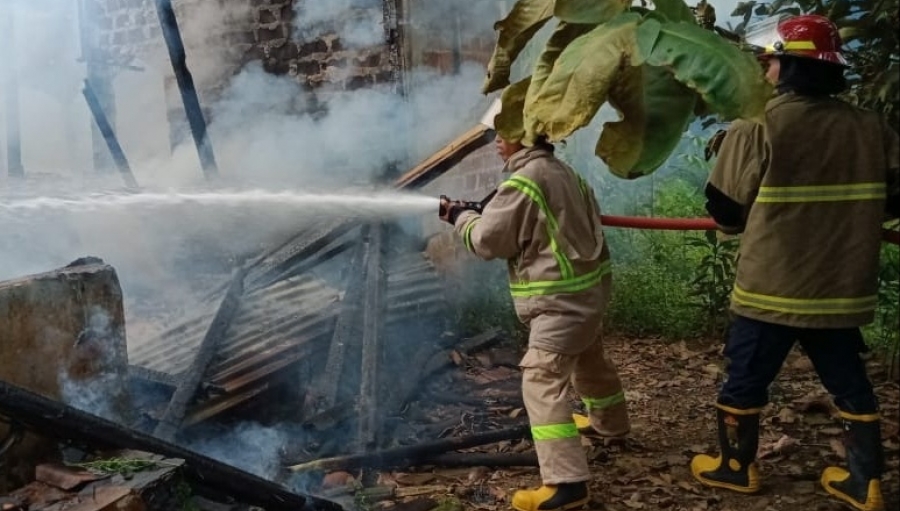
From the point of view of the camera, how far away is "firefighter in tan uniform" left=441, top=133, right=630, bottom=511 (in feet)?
11.7

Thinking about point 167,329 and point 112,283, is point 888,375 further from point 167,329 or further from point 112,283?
point 167,329

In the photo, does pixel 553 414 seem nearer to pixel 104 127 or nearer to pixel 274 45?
pixel 274 45

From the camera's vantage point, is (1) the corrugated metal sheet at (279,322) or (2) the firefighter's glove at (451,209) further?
(1) the corrugated metal sheet at (279,322)

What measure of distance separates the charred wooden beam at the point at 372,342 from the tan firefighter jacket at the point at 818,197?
7.43 ft

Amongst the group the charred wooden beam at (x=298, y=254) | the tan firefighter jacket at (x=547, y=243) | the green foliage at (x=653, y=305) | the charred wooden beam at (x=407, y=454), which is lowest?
the charred wooden beam at (x=407, y=454)

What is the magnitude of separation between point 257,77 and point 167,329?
2.81 metres

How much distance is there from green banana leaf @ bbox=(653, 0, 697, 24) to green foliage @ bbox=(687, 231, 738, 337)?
3034 mm

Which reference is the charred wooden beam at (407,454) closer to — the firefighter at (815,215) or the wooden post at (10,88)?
the firefighter at (815,215)

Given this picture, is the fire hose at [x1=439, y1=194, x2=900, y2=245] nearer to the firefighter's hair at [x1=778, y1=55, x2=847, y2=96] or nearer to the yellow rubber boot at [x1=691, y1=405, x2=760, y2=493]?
the firefighter's hair at [x1=778, y1=55, x2=847, y2=96]

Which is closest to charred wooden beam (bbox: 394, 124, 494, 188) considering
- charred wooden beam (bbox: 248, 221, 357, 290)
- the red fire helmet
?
charred wooden beam (bbox: 248, 221, 357, 290)

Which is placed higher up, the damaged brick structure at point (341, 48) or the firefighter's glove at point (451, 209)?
the damaged brick structure at point (341, 48)

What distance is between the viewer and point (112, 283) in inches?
142

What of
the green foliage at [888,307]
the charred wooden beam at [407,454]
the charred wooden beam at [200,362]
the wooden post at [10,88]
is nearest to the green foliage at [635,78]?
the charred wooden beam at [407,454]

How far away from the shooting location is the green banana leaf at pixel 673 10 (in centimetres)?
288
